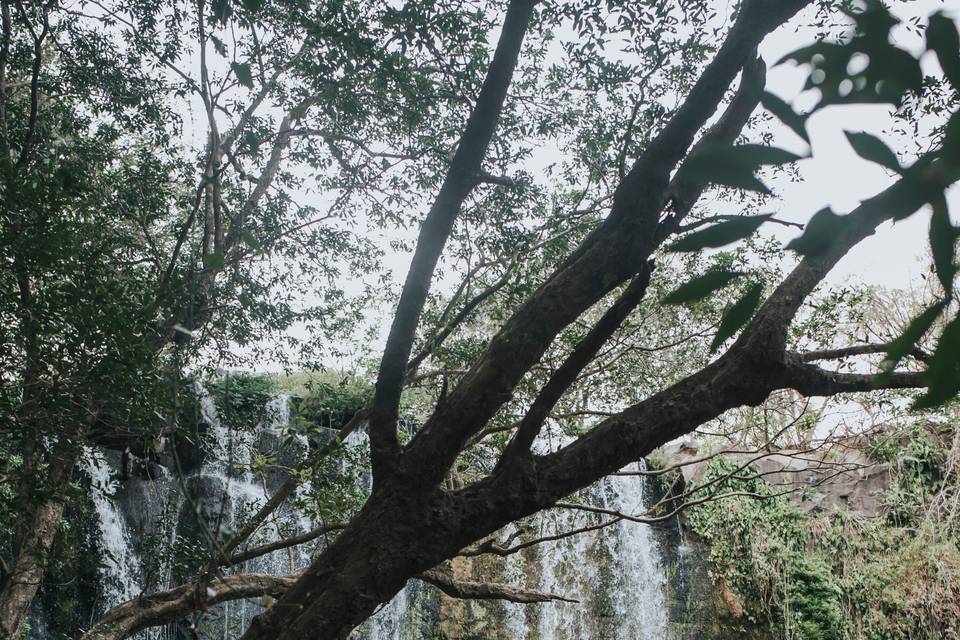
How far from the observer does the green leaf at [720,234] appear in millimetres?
490

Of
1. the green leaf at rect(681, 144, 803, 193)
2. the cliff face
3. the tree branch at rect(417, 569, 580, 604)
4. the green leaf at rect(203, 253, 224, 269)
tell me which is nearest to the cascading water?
the cliff face

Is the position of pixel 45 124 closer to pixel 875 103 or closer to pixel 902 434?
pixel 875 103

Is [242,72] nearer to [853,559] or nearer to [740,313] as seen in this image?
[740,313]

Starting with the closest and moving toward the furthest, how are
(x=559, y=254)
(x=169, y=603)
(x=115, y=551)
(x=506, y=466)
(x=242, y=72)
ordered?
(x=242, y=72) → (x=506, y=466) → (x=169, y=603) → (x=559, y=254) → (x=115, y=551)

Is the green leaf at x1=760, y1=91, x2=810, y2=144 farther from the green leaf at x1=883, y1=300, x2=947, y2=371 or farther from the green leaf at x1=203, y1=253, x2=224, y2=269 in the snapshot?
the green leaf at x1=203, y1=253, x2=224, y2=269

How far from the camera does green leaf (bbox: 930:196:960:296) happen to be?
18.5 inches

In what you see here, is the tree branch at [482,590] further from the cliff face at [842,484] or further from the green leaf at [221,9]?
the cliff face at [842,484]

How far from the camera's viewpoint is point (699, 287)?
0.52 meters

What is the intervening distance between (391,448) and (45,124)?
383cm

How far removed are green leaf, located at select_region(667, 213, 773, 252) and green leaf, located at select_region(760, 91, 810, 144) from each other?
0.06 metres

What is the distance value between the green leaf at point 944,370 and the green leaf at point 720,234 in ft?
0.47

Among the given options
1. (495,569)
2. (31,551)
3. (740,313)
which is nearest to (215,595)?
(31,551)

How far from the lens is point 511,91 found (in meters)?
5.43

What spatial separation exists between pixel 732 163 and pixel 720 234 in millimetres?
48
